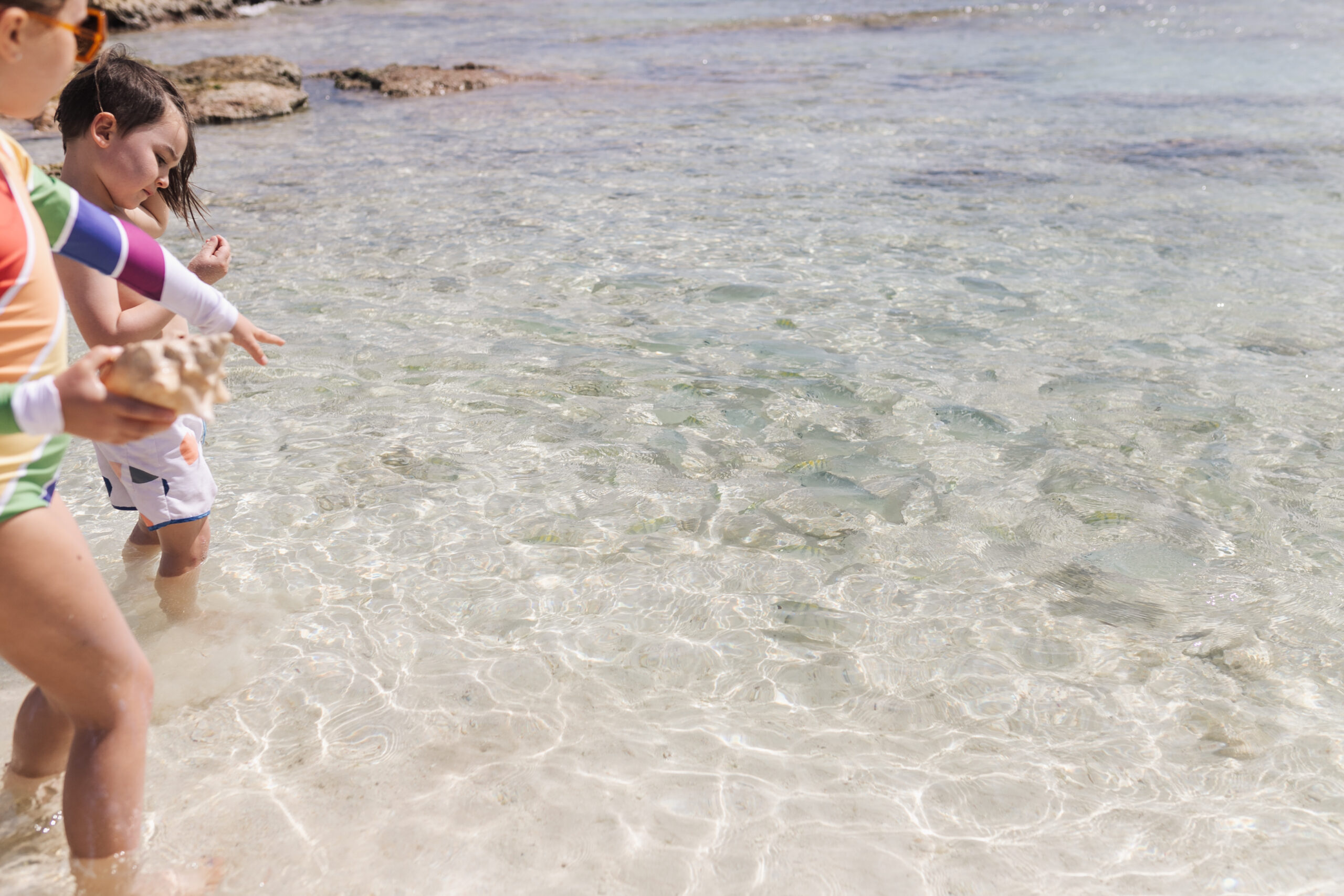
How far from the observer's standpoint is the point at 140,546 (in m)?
3.49

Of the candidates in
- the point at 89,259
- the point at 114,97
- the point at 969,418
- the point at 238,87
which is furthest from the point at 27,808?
the point at 238,87

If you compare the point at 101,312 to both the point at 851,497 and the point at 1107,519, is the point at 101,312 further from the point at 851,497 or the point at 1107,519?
the point at 1107,519

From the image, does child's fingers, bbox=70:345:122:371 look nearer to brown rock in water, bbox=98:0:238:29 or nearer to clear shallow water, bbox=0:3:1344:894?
clear shallow water, bbox=0:3:1344:894

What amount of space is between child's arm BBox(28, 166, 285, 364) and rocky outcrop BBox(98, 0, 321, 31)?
2092 cm

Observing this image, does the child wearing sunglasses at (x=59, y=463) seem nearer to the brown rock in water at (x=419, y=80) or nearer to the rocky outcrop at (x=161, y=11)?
the brown rock in water at (x=419, y=80)

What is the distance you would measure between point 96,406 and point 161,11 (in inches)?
1017

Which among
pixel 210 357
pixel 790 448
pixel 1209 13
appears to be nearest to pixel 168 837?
pixel 210 357

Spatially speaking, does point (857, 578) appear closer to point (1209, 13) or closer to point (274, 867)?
point (274, 867)

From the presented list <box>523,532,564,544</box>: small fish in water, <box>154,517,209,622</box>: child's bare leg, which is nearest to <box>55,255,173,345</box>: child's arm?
<box>154,517,209,622</box>: child's bare leg

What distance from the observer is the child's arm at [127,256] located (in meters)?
1.98

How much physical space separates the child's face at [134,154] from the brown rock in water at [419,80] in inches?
472

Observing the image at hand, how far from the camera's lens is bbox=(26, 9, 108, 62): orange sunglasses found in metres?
1.83

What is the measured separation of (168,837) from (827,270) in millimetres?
5361

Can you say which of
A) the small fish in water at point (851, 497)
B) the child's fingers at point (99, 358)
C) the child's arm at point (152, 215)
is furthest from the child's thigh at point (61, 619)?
the small fish in water at point (851, 497)
